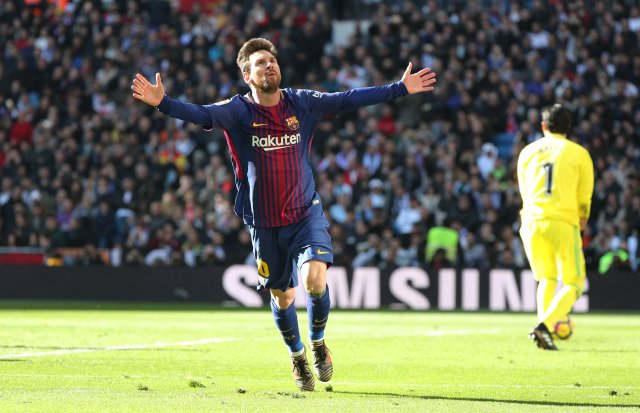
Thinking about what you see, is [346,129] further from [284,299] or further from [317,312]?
[317,312]

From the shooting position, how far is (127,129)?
92.9 ft

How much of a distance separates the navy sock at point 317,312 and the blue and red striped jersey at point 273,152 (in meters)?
0.57

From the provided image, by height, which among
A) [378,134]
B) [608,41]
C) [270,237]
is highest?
[608,41]

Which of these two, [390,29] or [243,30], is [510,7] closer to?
[390,29]

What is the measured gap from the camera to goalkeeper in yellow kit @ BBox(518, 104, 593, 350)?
40.8 feet

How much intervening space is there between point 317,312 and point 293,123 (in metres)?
1.36

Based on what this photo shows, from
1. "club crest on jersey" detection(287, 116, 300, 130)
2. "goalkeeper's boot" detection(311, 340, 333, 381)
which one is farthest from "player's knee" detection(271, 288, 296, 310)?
"club crest on jersey" detection(287, 116, 300, 130)

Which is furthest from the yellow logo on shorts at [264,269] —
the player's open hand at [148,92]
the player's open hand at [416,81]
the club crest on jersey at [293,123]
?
the player's open hand at [416,81]

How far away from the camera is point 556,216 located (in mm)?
12477

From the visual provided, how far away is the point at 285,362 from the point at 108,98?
1938 cm

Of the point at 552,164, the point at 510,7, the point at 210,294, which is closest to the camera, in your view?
the point at 552,164

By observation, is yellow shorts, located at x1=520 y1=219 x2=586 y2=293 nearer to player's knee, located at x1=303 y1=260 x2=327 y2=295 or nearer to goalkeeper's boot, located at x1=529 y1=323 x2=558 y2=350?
goalkeeper's boot, located at x1=529 y1=323 x2=558 y2=350

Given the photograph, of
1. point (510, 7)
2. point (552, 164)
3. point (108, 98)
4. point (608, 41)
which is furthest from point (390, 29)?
point (552, 164)

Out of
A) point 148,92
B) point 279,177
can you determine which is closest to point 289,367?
point 279,177
